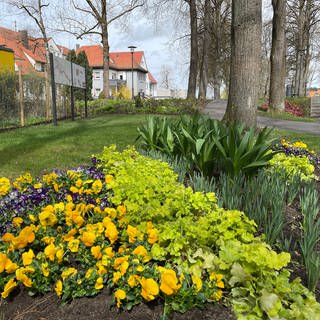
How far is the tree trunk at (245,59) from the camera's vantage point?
207 inches

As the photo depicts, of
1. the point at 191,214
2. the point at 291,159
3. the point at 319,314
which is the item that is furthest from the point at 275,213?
the point at 291,159

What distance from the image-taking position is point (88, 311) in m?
1.71

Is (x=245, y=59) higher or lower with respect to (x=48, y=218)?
higher

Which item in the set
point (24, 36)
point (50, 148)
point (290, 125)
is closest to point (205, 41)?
point (290, 125)

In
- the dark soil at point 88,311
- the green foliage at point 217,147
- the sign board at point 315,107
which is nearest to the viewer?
the dark soil at point 88,311

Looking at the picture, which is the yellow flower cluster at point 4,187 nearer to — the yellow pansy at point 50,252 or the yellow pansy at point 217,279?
the yellow pansy at point 50,252

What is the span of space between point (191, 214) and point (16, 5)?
101 ft

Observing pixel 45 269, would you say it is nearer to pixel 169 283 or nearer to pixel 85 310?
pixel 85 310

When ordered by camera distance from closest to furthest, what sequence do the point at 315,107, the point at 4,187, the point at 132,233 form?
the point at 132,233, the point at 4,187, the point at 315,107

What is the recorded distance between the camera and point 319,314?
1.52 meters

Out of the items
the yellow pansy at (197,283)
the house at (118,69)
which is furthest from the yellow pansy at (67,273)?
the house at (118,69)

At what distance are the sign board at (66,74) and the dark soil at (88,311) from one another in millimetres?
9809

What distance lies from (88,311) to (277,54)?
1459 cm

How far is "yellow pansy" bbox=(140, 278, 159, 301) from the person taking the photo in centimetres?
160
